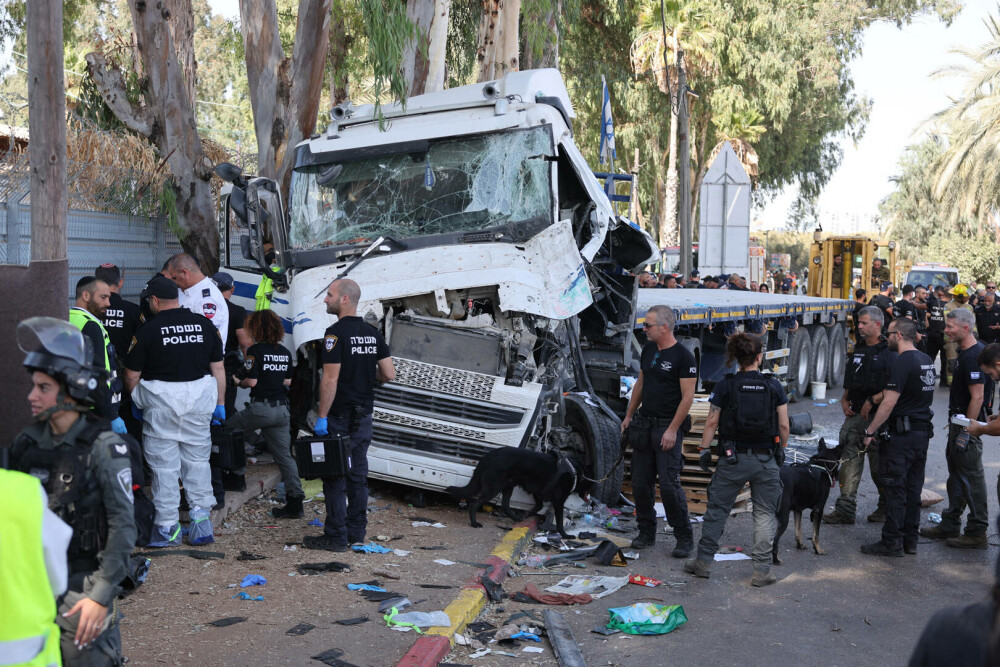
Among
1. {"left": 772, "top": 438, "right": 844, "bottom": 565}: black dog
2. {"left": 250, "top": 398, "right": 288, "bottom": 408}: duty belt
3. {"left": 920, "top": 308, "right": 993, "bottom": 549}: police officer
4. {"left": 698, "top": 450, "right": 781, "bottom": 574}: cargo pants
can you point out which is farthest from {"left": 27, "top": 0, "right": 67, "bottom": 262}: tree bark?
{"left": 920, "top": 308, "right": 993, "bottom": 549}: police officer

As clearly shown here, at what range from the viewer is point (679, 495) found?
7.72 meters

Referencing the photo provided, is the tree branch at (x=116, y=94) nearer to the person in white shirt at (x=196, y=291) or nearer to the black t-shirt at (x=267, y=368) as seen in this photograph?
the person in white shirt at (x=196, y=291)

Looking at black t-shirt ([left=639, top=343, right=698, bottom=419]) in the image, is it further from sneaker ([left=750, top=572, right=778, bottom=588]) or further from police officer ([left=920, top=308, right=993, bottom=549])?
police officer ([left=920, top=308, right=993, bottom=549])

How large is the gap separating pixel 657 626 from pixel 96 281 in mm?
4268

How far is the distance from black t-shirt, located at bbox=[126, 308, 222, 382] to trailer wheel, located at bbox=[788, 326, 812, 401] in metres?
12.0

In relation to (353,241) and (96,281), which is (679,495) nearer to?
(353,241)

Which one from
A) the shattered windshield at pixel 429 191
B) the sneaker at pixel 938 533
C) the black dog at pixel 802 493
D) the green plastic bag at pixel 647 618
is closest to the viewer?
the green plastic bag at pixel 647 618

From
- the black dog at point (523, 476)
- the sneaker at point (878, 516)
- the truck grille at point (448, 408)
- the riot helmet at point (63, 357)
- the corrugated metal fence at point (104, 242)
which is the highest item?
the corrugated metal fence at point (104, 242)

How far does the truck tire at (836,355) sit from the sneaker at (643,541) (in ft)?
38.4

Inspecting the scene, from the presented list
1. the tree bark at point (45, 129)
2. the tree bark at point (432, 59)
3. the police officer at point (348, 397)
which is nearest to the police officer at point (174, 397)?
the police officer at point (348, 397)

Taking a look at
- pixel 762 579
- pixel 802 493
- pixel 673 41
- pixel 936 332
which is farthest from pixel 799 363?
pixel 673 41

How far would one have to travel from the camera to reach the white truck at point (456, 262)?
26.9ft

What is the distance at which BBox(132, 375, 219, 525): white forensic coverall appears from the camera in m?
6.75

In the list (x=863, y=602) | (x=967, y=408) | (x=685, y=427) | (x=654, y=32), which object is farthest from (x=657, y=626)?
(x=654, y=32)
